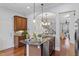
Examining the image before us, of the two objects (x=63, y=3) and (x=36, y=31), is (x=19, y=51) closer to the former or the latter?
(x=36, y=31)

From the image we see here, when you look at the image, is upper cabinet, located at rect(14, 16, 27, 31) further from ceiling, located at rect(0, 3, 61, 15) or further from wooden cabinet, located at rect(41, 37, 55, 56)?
wooden cabinet, located at rect(41, 37, 55, 56)

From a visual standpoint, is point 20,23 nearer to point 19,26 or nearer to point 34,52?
point 19,26

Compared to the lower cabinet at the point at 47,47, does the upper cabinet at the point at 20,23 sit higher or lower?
higher

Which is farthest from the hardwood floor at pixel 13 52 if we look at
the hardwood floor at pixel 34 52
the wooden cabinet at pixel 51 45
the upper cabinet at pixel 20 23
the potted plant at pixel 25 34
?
the wooden cabinet at pixel 51 45

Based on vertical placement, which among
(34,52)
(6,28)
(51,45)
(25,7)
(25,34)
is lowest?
(34,52)

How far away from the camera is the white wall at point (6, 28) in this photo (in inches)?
78.1

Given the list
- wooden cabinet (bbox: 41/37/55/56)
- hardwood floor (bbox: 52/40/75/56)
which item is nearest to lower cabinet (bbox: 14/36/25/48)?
wooden cabinet (bbox: 41/37/55/56)

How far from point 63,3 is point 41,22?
1.78ft

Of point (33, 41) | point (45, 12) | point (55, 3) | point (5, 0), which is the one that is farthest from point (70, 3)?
point (5, 0)

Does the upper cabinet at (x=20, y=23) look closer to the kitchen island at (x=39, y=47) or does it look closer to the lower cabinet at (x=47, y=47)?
the kitchen island at (x=39, y=47)

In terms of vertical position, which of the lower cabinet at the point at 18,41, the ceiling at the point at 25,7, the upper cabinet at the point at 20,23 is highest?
the ceiling at the point at 25,7

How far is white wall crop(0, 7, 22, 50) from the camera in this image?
6.51ft

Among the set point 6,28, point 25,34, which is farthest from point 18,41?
point 6,28

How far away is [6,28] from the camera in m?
2.01
